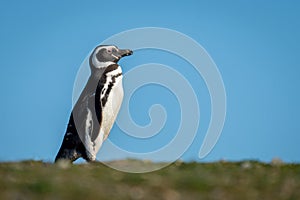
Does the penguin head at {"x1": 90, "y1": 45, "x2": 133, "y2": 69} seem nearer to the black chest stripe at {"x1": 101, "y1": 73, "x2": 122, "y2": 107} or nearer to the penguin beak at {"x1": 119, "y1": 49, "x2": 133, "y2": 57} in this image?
the penguin beak at {"x1": 119, "y1": 49, "x2": 133, "y2": 57}

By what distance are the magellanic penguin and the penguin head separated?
0.76 metres

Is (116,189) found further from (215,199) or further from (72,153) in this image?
(72,153)

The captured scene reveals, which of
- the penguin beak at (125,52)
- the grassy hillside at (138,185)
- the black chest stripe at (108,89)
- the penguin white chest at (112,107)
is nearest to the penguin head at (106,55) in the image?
the penguin beak at (125,52)

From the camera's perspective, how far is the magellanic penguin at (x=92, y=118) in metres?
20.8

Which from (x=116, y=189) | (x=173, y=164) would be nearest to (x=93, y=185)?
(x=116, y=189)

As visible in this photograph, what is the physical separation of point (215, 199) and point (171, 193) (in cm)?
87

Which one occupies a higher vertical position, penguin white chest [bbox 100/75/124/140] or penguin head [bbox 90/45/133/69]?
penguin head [bbox 90/45/133/69]

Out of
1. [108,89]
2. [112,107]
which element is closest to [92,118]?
[112,107]

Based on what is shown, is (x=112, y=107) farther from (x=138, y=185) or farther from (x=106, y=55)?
(x=138, y=185)

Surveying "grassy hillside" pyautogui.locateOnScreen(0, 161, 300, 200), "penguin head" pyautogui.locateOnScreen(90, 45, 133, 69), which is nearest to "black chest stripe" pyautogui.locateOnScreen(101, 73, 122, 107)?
"penguin head" pyautogui.locateOnScreen(90, 45, 133, 69)

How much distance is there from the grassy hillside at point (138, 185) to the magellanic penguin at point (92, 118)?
21.7ft

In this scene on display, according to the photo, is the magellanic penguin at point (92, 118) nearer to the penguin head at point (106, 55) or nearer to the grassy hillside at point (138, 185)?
the penguin head at point (106, 55)

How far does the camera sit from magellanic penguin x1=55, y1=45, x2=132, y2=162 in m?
20.8

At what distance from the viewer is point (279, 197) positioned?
12195 millimetres
